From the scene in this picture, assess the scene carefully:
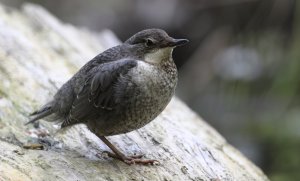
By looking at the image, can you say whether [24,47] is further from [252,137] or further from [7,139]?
[252,137]

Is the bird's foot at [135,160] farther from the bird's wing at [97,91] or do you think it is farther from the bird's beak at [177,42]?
the bird's beak at [177,42]

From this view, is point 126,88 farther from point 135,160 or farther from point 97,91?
point 135,160

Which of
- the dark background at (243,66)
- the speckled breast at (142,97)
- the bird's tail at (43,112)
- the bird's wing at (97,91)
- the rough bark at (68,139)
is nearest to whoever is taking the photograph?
the rough bark at (68,139)

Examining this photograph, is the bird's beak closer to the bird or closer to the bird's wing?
the bird

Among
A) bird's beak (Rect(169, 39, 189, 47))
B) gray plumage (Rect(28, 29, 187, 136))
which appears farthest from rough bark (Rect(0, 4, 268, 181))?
bird's beak (Rect(169, 39, 189, 47))

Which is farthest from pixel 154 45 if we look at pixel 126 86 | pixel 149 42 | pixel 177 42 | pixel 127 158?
pixel 127 158

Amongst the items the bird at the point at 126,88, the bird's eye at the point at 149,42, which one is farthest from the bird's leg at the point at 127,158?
the bird's eye at the point at 149,42

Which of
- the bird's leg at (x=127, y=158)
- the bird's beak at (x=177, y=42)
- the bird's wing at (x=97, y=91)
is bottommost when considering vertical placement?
the bird's leg at (x=127, y=158)

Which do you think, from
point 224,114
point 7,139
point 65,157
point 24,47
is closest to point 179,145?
point 65,157
